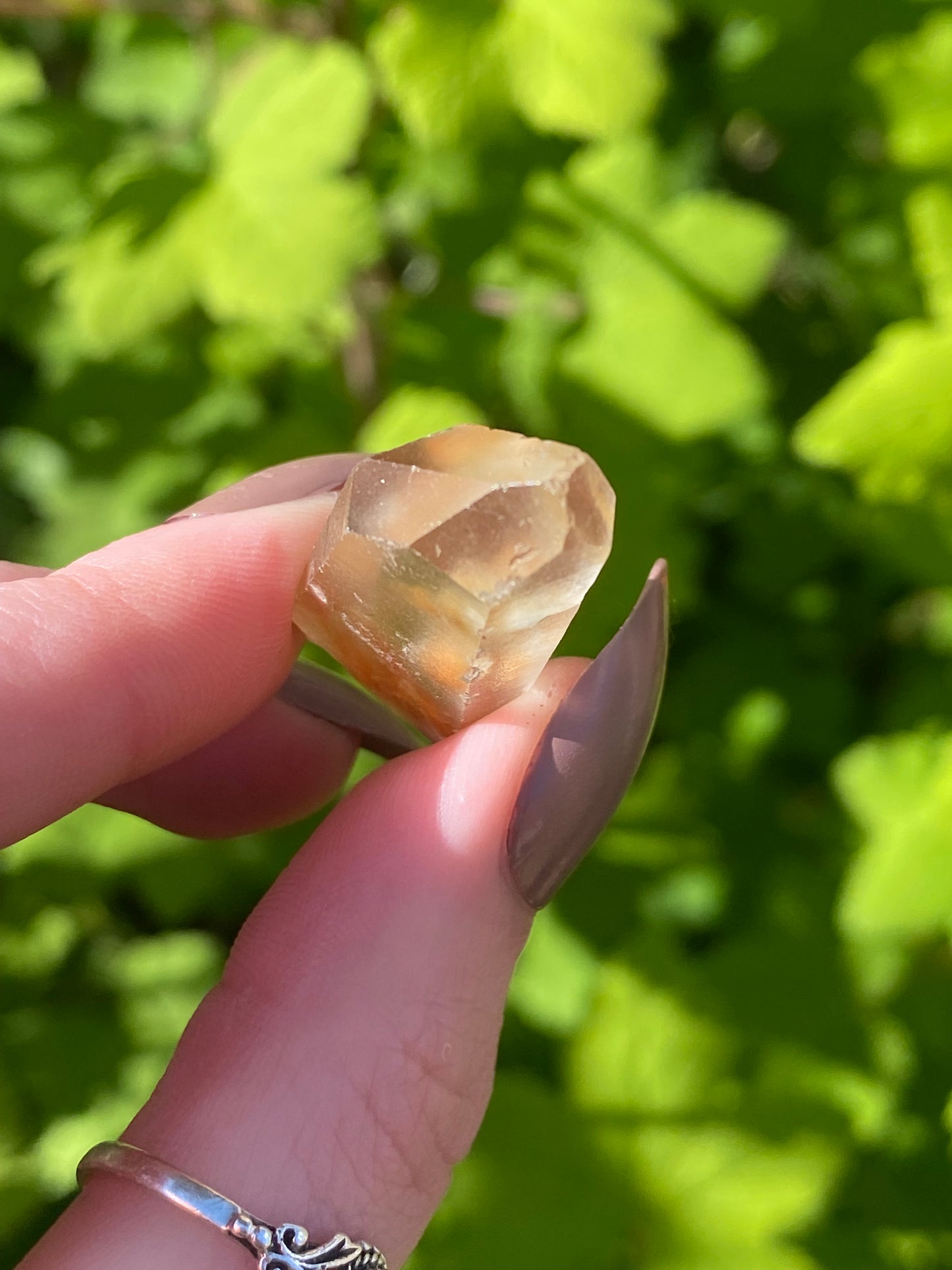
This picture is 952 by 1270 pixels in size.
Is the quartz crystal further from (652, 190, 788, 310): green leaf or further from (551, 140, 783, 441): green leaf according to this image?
(652, 190, 788, 310): green leaf

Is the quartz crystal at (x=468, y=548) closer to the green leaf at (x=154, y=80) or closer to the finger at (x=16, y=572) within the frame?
the finger at (x=16, y=572)

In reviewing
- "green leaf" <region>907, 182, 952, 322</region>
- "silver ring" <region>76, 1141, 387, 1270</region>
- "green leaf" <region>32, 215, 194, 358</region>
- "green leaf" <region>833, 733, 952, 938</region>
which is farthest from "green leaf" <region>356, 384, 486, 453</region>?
"silver ring" <region>76, 1141, 387, 1270</region>

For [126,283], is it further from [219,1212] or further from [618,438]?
[219,1212]

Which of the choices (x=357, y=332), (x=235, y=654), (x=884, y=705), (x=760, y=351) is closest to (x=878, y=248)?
(x=760, y=351)

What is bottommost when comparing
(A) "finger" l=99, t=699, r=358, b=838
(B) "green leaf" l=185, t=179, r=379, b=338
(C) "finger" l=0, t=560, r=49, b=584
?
(A) "finger" l=99, t=699, r=358, b=838

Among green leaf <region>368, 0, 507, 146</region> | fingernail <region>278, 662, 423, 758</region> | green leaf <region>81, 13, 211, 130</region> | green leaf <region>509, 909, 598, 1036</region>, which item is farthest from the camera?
green leaf <region>81, 13, 211, 130</region>

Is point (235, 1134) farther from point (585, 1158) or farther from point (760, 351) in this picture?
point (760, 351)
